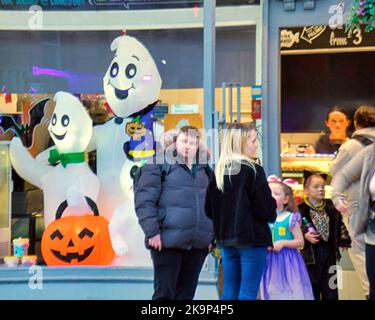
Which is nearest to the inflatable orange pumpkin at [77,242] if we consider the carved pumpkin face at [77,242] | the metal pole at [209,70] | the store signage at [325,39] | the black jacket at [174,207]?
the carved pumpkin face at [77,242]

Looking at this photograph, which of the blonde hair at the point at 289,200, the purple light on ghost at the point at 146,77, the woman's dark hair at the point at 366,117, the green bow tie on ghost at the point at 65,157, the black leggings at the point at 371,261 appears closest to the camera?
the black leggings at the point at 371,261

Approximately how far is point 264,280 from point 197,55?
199 cm

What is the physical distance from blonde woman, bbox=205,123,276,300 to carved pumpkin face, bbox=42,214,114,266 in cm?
146

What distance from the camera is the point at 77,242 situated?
4.82 m

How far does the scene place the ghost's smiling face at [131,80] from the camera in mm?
4887

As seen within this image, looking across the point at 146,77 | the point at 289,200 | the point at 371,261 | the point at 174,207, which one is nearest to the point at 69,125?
the point at 146,77

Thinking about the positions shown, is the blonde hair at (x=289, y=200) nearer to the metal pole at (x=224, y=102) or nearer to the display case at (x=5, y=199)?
the metal pole at (x=224, y=102)

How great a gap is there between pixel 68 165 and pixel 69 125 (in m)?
0.32

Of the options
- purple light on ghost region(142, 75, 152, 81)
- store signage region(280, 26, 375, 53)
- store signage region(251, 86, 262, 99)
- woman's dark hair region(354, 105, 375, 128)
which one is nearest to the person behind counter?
store signage region(280, 26, 375, 53)

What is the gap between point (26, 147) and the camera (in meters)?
5.09

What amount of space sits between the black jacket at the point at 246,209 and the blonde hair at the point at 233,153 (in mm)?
36

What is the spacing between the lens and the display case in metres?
5.10
